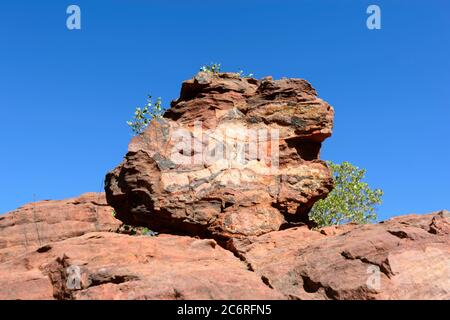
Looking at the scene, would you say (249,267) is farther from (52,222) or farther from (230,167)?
(52,222)

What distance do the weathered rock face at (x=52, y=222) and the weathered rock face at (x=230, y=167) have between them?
1944 centimetres

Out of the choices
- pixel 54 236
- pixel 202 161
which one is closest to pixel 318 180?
pixel 202 161

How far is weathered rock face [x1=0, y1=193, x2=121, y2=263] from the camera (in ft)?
113

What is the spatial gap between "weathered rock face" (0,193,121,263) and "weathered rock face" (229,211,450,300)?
23.5 m


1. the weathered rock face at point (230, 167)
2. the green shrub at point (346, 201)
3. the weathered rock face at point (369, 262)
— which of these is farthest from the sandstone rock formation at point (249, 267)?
the green shrub at point (346, 201)

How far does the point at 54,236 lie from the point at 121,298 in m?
26.0

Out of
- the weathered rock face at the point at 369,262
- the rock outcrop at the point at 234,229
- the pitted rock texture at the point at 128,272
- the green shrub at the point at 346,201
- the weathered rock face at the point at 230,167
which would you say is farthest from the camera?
the green shrub at the point at 346,201

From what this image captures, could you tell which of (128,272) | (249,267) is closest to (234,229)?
(249,267)

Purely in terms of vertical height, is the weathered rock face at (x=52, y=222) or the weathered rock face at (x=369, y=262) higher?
the weathered rock face at (x=369, y=262)

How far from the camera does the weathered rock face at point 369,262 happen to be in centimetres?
A: 999

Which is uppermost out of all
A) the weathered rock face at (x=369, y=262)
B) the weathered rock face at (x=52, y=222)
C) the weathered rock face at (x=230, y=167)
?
the weathered rock face at (x=230, y=167)

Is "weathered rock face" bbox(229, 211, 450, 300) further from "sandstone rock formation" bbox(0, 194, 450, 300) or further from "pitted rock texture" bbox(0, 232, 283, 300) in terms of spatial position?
"pitted rock texture" bbox(0, 232, 283, 300)

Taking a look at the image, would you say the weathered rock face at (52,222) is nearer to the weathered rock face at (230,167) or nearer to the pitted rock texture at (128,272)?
the weathered rock face at (230,167)
